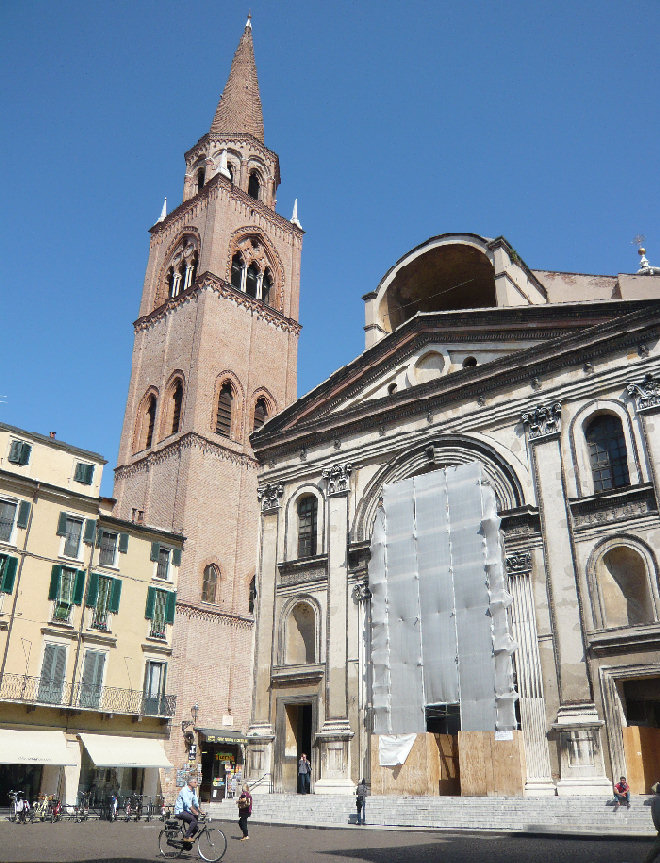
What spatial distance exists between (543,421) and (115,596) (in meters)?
16.7

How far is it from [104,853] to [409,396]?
1500 centimetres

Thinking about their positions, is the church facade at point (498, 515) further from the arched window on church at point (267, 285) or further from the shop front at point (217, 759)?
the arched window on church at point (267, 285)

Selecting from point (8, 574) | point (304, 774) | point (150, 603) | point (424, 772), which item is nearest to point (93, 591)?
point (150, 603)

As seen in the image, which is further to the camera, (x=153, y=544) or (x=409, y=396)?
(x=153, y=544)

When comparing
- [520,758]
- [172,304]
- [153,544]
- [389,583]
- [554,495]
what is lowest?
[520,758]

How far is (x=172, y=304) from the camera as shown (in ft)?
135

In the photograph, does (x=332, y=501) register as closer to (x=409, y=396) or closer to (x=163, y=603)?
(x=409, y=396)

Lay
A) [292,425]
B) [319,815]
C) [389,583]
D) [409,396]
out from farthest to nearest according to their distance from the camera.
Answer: [292,425]
[409,396]
[389,583]
[319,815]

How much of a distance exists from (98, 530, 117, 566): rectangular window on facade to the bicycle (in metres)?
17.2

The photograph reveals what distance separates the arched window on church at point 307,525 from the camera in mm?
24328

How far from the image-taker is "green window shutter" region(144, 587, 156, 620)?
2915cm

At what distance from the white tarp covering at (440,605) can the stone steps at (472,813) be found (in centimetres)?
198

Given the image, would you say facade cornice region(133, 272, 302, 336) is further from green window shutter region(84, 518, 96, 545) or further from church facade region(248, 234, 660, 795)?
green window shutter region(84, 518, 96, 545)

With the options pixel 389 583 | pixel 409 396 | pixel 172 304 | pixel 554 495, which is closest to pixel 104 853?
pixel 389 583
